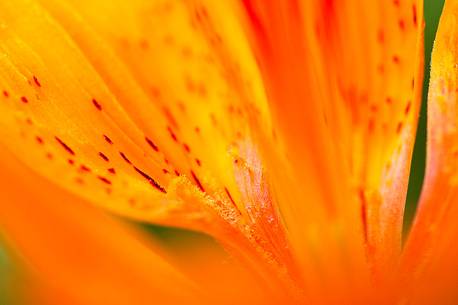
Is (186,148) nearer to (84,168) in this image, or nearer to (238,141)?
(238,141)

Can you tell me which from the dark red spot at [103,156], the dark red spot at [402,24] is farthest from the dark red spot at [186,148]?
the dark red spot at [402,24]

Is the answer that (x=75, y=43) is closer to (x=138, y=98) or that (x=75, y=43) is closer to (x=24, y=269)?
(x=138, y=98)

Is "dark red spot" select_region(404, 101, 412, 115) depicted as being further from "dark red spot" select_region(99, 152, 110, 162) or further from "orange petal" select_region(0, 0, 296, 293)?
"dark red spot" select_region(99, 152, 110, 162)

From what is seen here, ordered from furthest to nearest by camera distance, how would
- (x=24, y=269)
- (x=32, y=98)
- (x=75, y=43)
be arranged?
(x=75, y=43) < (x=32, y=98) < (x=24, y=269)

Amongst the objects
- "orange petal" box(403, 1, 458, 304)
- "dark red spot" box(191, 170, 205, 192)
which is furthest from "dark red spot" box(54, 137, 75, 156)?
"orange petal" box(403, 1, 458, 304)

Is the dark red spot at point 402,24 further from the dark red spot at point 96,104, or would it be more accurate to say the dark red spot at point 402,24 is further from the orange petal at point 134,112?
the dark red spot at point 96,104

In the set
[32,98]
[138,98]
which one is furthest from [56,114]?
[138,98]

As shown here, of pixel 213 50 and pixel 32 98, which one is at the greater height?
pixel 213 50
